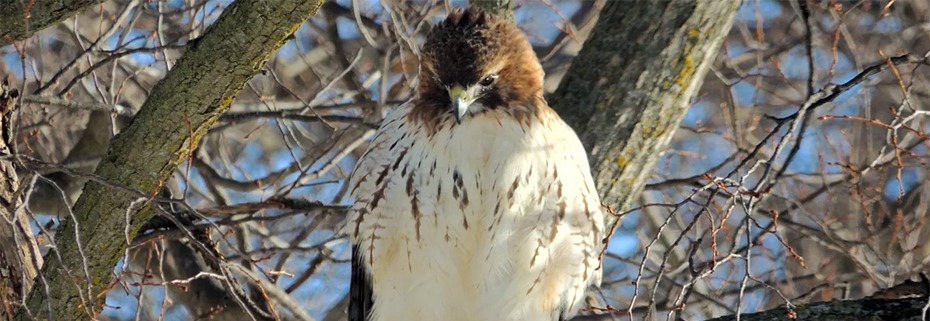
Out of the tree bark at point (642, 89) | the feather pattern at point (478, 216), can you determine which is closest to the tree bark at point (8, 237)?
the feather pattern at point (478, 216)

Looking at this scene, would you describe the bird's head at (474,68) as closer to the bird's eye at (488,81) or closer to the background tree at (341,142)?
the bird's eye at (488,81)

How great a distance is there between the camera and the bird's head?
4.24 meters

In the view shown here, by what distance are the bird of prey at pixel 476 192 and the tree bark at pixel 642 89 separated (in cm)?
64

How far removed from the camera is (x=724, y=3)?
5.24 m

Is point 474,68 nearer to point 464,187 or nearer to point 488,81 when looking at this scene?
point 488,81

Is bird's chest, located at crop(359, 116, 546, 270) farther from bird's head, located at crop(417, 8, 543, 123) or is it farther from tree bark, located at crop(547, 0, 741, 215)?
tree bark, located at crop(547, 0, 741, 215)

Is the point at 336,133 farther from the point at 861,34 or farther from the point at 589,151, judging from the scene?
the point at 861,34

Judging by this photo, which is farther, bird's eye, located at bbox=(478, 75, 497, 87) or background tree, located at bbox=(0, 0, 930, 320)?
bird's eye, located at bbox=(478, 75, 497, 87)

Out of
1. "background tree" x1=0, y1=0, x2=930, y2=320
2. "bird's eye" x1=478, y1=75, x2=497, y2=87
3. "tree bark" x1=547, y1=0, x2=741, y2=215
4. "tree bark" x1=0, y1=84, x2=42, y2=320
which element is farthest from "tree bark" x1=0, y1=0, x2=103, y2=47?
"tree bark" x1=547, y1=0, x2=741, y2=215

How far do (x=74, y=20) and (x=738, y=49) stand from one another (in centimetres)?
480

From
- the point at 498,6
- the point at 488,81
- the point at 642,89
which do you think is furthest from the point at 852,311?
the point at 498,6

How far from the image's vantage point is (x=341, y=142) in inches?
265

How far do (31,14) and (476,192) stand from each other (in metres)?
1.64

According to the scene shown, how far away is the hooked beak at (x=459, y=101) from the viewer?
13.4 feet
